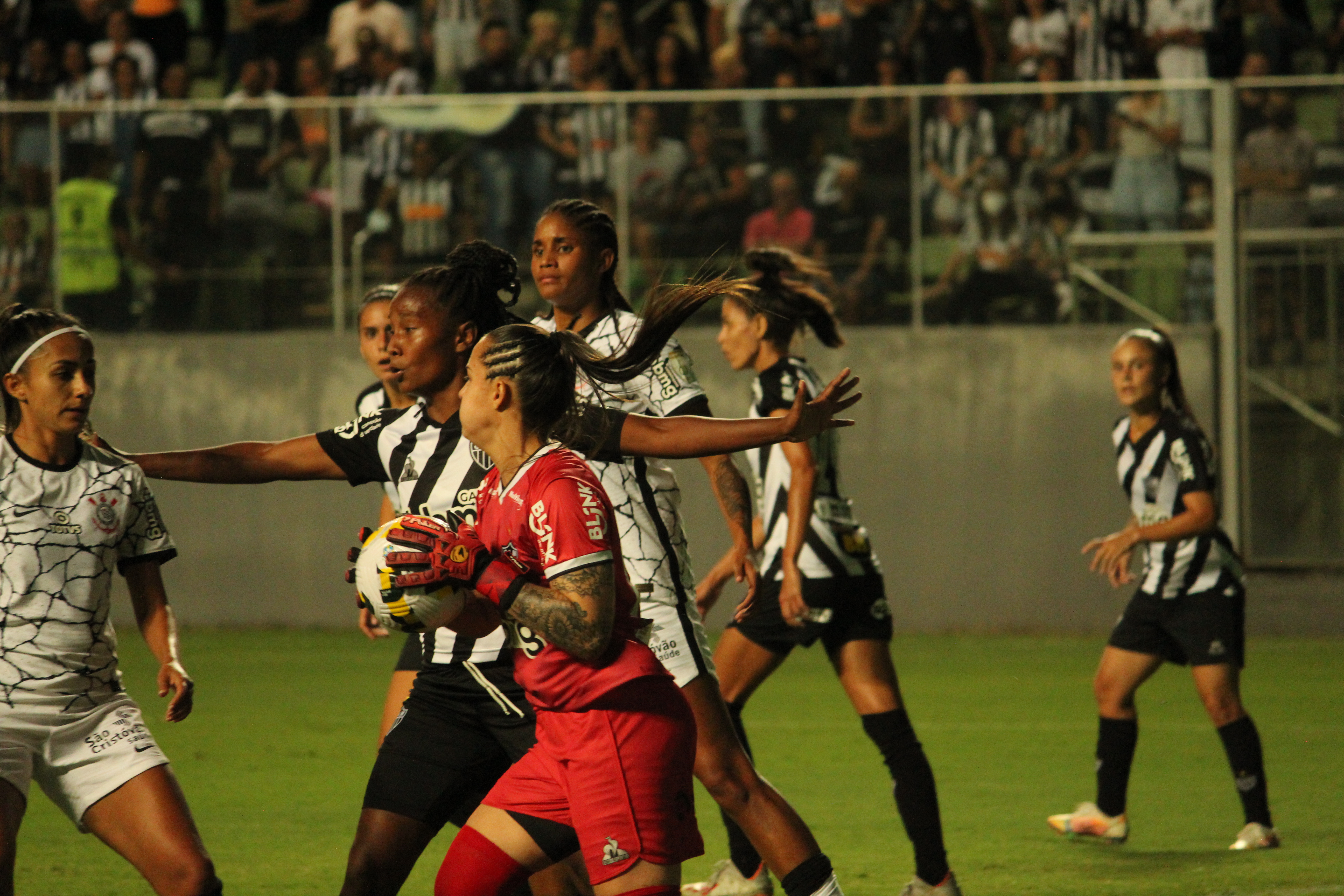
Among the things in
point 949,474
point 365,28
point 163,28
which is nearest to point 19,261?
point 163,28

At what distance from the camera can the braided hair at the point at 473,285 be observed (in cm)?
464

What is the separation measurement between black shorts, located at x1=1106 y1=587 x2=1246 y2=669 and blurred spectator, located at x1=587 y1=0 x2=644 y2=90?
9837mm

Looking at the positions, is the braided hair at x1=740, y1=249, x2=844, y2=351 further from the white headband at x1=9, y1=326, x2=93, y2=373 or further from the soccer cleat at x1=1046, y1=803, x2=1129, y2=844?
the white headband at x1=9, y1=326, x2=93, y2=373

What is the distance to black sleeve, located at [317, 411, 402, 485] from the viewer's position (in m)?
4.77

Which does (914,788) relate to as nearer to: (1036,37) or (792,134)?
(792,134)

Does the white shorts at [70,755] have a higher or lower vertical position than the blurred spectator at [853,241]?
lower

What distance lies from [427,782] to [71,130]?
36.0 feet

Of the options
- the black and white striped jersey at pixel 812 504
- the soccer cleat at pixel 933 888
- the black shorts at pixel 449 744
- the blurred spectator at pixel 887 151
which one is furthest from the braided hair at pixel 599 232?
the blurred spectator at pixel 887 151

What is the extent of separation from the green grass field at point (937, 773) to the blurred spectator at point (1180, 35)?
5.05 meters

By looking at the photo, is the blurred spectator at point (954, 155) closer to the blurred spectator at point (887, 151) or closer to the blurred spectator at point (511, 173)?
the blurred spectator at point (887, 151)

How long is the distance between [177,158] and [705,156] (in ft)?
13.7

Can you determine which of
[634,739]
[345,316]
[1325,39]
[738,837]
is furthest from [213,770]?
[1325,39]

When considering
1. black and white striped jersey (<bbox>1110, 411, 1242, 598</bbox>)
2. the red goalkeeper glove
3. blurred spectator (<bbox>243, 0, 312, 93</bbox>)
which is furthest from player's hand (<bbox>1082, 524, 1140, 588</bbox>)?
blurred spectator (<bbox>243, 0, 312, 93</bbox>)

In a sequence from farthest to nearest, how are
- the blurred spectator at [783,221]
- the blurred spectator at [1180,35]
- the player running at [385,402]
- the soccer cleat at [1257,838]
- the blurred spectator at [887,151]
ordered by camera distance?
the blurred spectator at [1180,35]
the blurred spectator at [783,221]
the blurred spectator at [887,151]
the soccer cleat at [1257,838]
the player running at [385,402]
